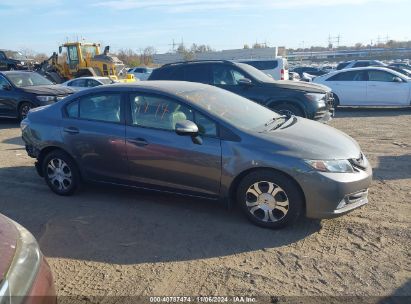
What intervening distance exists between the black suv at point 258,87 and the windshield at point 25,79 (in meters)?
4.69

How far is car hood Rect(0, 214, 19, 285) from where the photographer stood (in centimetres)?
213

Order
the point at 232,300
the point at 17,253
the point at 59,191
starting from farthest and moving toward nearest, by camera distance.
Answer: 1. the point at 59,191
2. the point at 232,300
3. the point at 17,253

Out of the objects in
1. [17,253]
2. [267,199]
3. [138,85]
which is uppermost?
[138,85]

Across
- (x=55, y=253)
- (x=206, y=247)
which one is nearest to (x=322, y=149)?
(x=206, y=247)

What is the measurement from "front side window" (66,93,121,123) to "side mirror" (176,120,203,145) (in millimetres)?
991

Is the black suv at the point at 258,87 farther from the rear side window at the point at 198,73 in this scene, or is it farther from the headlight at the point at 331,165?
the headlight at the point at 331,165

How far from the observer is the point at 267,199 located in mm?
4316

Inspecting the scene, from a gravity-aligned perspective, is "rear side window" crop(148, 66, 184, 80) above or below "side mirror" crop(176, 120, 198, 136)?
above

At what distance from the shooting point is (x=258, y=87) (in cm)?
956

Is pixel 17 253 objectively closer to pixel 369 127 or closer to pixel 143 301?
pixel 143 301

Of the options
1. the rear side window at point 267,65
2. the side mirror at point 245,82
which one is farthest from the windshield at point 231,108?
the rear side window at point 267,65

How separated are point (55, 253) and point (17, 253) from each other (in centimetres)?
185

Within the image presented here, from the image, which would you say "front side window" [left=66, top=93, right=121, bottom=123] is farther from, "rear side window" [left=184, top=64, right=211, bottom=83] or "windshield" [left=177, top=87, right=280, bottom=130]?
"rear side window" [left=184, top=64, right=211, bottom=83]

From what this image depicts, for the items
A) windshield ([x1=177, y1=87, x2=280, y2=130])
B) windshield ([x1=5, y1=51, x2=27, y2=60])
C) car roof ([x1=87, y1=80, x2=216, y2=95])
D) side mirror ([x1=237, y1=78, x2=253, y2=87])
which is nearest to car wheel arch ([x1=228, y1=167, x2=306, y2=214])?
windshield ([x1=177, y1=87, x2=280, y2=130])
